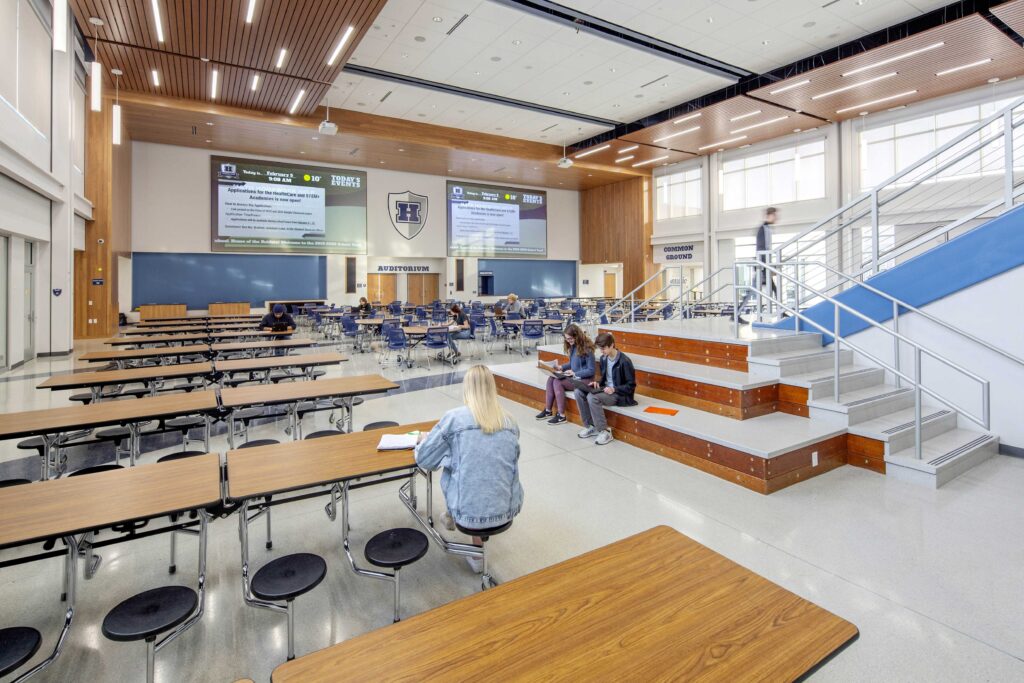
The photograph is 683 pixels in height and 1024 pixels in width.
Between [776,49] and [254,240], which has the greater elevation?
[776,49]

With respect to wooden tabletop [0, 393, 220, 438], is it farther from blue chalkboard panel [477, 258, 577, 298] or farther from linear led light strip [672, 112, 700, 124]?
blue chalkboard panel [477, 258, 577, 298]

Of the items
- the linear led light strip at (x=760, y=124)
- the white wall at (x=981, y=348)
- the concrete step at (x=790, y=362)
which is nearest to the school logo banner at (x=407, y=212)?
the linear led light strip at (x=760, y=124)

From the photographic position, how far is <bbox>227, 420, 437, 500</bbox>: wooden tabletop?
2.17 metres

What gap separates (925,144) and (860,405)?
11698mm

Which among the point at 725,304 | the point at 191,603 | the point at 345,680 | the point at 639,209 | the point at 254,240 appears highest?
the point at 639,209

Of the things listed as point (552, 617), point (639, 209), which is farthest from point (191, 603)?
point (639, 209)

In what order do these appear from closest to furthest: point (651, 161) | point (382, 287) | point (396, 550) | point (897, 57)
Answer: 1. point (396, 550)
2. point (897, 57)
3. point (651, 161)
4. point (382, 287)

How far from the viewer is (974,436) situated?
13.9 feet

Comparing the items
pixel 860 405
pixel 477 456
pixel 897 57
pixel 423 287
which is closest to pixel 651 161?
pixel 897 57

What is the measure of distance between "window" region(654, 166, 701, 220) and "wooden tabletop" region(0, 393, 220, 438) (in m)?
17.2

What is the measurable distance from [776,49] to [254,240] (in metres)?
14.4

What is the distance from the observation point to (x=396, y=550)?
2127 mm

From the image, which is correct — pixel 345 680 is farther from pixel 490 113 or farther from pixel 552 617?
pixel 490 113

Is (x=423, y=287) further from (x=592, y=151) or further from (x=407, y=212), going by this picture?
(x=592, y=151)
